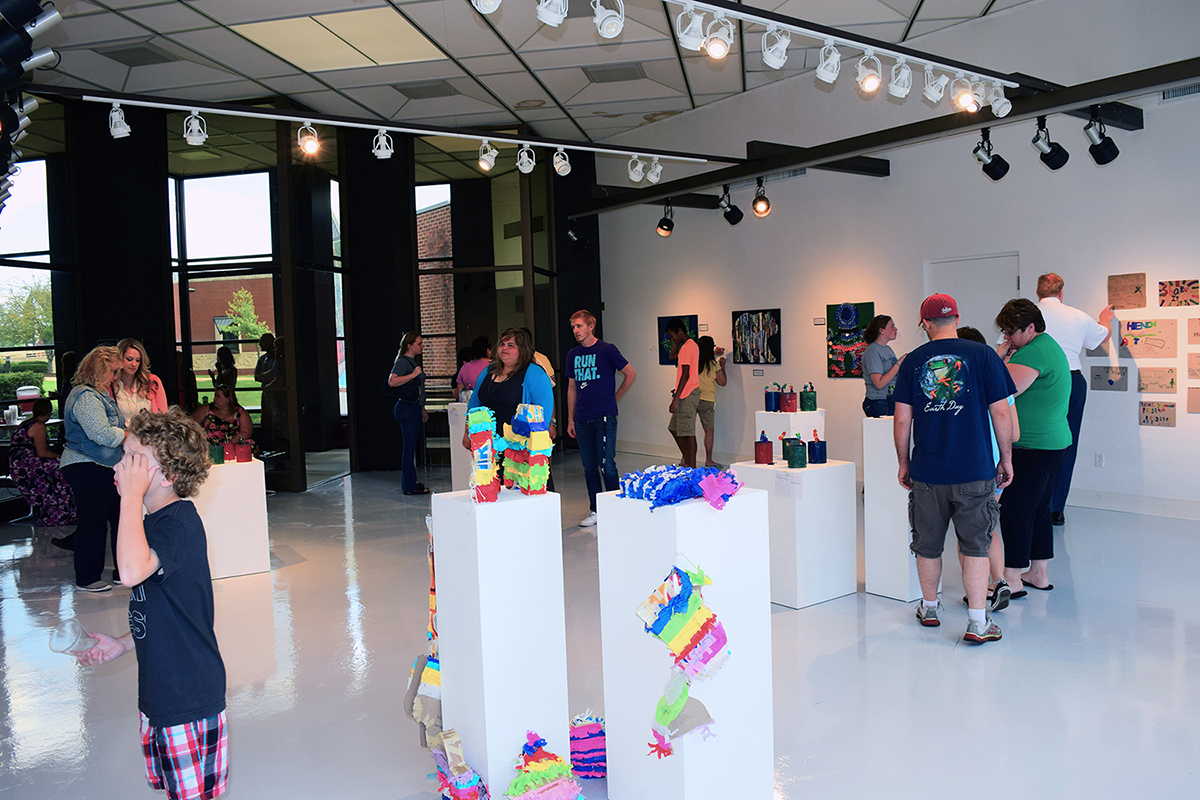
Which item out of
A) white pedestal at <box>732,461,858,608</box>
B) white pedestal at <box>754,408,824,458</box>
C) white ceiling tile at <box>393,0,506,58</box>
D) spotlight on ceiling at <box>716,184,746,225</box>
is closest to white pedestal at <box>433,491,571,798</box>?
white pedestal at <box>732,461,858,608</box>

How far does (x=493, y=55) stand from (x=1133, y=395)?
6133 millimetres

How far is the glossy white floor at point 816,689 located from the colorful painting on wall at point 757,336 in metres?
4.29

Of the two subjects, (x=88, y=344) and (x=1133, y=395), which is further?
(x=88, y=344)

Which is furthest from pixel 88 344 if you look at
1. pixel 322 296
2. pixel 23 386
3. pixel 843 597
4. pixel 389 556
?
pixel 843 597

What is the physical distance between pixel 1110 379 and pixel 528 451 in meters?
5.68

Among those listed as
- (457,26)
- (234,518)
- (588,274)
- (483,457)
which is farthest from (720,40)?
(588,274)

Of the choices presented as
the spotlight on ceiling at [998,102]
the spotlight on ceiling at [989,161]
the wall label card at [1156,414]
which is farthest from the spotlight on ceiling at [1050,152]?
the wall label card at [1156,414]

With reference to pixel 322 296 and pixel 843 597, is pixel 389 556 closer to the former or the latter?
pixel 843 597

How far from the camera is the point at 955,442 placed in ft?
12.2

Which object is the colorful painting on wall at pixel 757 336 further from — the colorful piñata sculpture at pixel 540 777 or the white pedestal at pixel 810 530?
the colorful piñata sculpture at pixel 540 777

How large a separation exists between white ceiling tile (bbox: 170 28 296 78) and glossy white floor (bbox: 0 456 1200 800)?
4.55 metres

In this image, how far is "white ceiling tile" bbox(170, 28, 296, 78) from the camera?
22.9 ft

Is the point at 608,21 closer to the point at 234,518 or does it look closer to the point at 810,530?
the point at 810,530

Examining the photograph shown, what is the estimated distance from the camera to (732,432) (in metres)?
9.94
